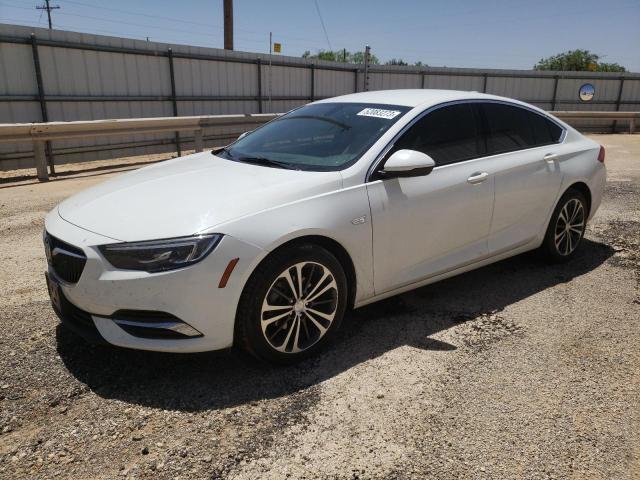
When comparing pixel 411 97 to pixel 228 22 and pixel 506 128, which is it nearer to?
pixel 506 128

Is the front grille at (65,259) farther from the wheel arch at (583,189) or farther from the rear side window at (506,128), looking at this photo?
the wheel arch at (583,189)

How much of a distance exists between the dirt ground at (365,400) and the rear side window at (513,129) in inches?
51.0

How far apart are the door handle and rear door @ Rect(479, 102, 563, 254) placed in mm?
147

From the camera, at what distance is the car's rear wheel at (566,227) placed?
495 cm

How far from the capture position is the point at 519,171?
442 centimetres

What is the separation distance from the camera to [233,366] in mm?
3287

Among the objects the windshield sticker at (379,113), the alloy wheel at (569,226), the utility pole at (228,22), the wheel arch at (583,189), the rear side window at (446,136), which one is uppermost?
the utility pole at (228,22)

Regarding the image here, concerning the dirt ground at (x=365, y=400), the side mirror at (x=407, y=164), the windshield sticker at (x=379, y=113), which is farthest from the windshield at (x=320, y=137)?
the dirt ground at (x=365, y=400)

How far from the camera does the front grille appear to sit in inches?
115

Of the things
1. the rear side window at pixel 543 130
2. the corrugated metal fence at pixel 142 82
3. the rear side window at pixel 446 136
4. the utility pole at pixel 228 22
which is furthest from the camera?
the utility pole at pixel 228 22

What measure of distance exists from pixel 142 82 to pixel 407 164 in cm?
1275

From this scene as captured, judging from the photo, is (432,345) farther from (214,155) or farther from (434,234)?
(214,155)

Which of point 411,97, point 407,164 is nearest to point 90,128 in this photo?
point 411,97

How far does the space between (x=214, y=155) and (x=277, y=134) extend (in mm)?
551
